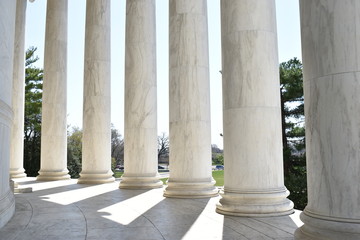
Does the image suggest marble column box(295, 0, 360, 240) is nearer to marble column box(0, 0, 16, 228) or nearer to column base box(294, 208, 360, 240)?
column base box(294, 208, 360, 240)

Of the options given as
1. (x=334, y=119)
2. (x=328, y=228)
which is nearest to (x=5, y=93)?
(x=334, y=119)

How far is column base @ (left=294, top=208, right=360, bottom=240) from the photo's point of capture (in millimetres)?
120750

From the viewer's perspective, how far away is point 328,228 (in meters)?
126

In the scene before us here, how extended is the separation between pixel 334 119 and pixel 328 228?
35.4 metres

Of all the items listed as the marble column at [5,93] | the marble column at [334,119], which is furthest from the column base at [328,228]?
the marble column at [5,93]

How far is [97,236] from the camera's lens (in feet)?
547

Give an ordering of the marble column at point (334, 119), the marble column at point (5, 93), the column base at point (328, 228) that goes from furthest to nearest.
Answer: the marble column at point (5, 93) < the marble column at point (334, 119) < the column base at point (328, 228)

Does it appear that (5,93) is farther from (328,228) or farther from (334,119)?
(328,228)

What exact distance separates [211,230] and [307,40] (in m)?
94.0

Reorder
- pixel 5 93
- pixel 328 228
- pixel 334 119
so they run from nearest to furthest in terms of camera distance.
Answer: pixel 328 228, pixel 334 119, pixel 5 93

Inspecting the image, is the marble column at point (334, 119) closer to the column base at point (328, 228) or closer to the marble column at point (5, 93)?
the column base at point (328, 228)

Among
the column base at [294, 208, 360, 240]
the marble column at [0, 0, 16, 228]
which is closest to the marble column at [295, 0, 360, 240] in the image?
the column base at [294, 208, 360, 240]

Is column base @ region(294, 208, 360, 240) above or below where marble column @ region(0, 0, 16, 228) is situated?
below

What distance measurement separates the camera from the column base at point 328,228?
12075cm
